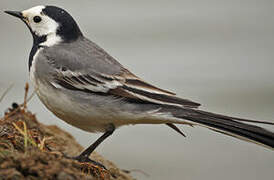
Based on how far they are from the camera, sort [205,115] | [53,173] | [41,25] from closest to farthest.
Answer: [53,173]
[205,115]
[41,25]

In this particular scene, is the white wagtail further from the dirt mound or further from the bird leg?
the dirt mound

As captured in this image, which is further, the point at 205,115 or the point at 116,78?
the point at 116,78

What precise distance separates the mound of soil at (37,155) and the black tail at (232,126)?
2.64ft

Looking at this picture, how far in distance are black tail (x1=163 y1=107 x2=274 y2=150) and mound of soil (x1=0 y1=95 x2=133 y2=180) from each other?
0.80m

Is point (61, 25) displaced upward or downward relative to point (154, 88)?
upward

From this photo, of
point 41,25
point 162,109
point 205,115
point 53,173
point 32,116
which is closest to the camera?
point 53,173

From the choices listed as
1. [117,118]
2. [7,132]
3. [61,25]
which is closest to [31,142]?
[7,132]

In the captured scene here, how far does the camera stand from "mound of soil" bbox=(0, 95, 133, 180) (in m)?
2.66

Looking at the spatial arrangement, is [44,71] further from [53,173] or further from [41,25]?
[53,173]

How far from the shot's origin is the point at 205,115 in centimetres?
367

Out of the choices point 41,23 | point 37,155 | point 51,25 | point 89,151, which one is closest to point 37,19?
point 41,23

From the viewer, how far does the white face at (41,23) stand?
4.54m

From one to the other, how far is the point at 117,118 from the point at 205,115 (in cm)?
79

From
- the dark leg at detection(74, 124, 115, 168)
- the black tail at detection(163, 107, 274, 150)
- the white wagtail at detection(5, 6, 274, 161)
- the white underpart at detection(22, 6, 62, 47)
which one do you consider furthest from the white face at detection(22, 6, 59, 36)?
the black tail at detection(163, 107, 274, 150)
